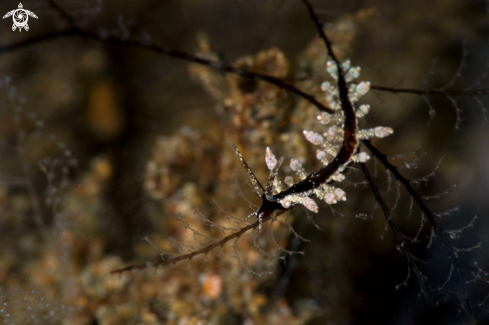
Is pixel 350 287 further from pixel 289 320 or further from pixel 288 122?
pixel 288 122

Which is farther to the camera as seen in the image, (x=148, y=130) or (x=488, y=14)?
(x=148, y=130)

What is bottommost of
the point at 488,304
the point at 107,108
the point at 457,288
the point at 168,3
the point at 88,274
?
the point at 488,304

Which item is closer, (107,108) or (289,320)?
(289,320)

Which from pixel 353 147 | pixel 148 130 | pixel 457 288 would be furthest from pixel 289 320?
pixel 148 130

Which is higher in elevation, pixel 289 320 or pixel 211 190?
pixel 211 190

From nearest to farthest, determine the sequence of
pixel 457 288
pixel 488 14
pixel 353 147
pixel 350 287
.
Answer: pixel 353 147 → pixel 457 288 → pixel 350 287 → pixel 488 14

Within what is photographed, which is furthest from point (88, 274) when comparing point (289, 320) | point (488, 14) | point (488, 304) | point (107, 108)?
point (488, 14)

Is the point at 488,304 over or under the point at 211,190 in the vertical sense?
under

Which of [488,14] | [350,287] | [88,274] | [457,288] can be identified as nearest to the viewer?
[457,288]

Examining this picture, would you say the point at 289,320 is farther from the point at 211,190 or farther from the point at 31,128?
the point at 31,128
